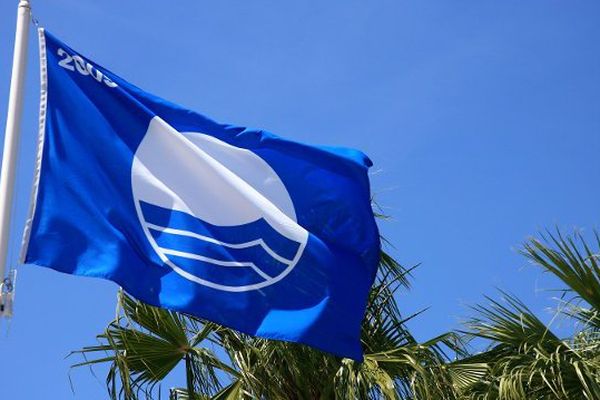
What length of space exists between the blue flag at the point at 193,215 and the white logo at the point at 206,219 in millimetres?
10

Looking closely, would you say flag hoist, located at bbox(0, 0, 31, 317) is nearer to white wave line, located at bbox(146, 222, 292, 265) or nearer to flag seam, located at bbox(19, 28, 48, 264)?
flag seam, located at bbox(19, 28, 48, 264)

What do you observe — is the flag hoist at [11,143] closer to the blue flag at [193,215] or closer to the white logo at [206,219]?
the blue flag at [193,215]

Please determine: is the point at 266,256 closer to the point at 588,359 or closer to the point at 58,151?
the point at 58,151

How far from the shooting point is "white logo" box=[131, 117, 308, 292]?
9820 millimetres

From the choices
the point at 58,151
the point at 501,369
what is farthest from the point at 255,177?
the point at 501,369

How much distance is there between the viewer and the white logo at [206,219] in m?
9.82

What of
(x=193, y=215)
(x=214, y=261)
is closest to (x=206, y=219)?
(x=193, y=215)

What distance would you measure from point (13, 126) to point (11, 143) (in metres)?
0.15

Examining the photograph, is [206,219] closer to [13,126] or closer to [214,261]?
[214,261]

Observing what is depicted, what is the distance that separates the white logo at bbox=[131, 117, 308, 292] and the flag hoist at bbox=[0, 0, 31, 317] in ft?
3.80

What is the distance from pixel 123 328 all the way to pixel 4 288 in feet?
10.6

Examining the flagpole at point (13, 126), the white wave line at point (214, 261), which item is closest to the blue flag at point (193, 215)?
the white wave line at point (214, 261)

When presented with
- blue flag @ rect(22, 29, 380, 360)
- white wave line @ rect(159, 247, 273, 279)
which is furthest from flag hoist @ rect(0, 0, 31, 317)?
white wave line @ rect(159, 247, 273, 279)

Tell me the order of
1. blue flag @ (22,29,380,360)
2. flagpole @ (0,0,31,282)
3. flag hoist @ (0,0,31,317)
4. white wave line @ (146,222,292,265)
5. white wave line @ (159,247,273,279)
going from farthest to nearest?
white wave line @ (146,222,292,265), white wave line @ (159,247,273,279), blue flag @ (22,29,380,360), flagpole @ (0,0,31,282), flag hoist @ (0,0,31,317)
